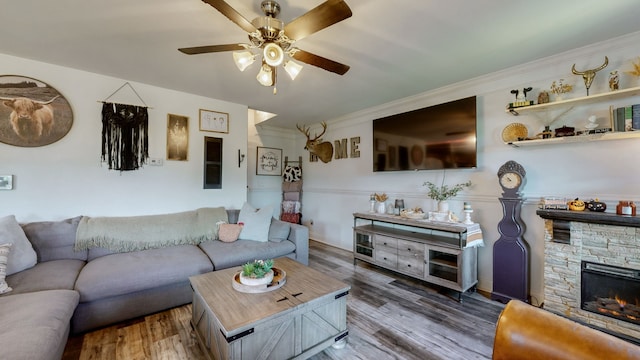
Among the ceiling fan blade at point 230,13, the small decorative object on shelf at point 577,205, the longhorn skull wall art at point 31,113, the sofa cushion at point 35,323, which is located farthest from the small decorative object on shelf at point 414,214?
the longhorn skull wall art at point 31,113

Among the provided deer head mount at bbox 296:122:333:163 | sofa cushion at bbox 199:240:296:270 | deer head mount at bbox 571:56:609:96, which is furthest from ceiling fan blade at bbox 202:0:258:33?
deer head mount at bbox 296:122:333:163

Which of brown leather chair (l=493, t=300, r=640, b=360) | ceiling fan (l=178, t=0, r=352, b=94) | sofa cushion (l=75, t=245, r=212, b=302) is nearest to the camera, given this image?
brown leather chair (l=493, t=300, r=640, b=360)

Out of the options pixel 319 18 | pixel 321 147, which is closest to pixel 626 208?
pixel 319 18

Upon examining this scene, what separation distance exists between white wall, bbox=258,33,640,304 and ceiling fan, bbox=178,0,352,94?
191 centimetres

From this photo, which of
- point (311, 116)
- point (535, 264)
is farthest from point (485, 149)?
point (311, 116)

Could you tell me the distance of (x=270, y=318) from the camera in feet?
4.68

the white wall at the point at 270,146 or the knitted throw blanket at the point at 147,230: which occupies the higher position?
the white wall at the point at 270,146

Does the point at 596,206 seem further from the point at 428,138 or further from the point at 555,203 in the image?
the point at 428,138

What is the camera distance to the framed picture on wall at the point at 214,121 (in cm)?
340

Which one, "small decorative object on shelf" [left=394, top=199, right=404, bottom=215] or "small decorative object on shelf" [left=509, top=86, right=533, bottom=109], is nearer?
"small decorative object on shelf" [left=509, top=86, right=533, bottom=109]

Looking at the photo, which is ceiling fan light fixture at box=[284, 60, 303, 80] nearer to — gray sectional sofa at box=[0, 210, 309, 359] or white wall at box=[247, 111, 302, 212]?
gray sectional sofa at box=[0, 210, 309, 359]

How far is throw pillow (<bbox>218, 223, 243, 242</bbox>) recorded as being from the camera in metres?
2.91

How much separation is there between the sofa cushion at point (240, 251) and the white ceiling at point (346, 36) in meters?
1.87

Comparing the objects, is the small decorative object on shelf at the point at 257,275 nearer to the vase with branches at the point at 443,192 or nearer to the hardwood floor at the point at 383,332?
the hardwood floor at the point at 383,332
